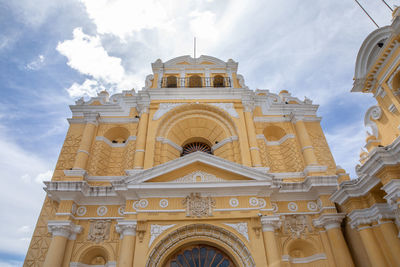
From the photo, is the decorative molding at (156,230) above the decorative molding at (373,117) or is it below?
below

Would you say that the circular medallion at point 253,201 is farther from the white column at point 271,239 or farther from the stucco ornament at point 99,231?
the stucco ornament at point 99,231

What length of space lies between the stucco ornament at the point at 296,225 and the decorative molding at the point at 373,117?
4721mm

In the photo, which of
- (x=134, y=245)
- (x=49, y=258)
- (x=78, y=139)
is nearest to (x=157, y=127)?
(x=78, y=139)

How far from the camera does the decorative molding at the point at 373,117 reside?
36.5 ft

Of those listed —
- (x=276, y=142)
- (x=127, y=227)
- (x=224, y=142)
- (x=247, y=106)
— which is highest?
(x=247, y=106)

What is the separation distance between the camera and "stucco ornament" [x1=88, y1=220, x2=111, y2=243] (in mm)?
11414

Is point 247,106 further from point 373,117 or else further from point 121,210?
point 121,210

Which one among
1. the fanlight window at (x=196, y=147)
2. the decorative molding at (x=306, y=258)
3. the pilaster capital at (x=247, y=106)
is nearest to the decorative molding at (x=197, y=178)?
the fanlight window at (x=196, y=147)

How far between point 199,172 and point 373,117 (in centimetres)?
779

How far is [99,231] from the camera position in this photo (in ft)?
37.9

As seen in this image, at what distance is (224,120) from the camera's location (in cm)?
1502

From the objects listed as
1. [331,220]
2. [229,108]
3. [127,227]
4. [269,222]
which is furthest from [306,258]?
[229,108]

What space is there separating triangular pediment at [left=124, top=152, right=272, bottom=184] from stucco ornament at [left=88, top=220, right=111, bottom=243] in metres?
2.28

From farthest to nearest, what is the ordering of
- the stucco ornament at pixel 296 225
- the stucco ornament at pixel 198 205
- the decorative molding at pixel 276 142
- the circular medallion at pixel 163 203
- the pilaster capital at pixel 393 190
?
the decorative molding at pixel 276 142
the stucco ornament at pixel 296 225
the circular medallion at pixel 163 203
the stucco ornament at pixel 198 205
the pilaster capital at pixel 393 190
